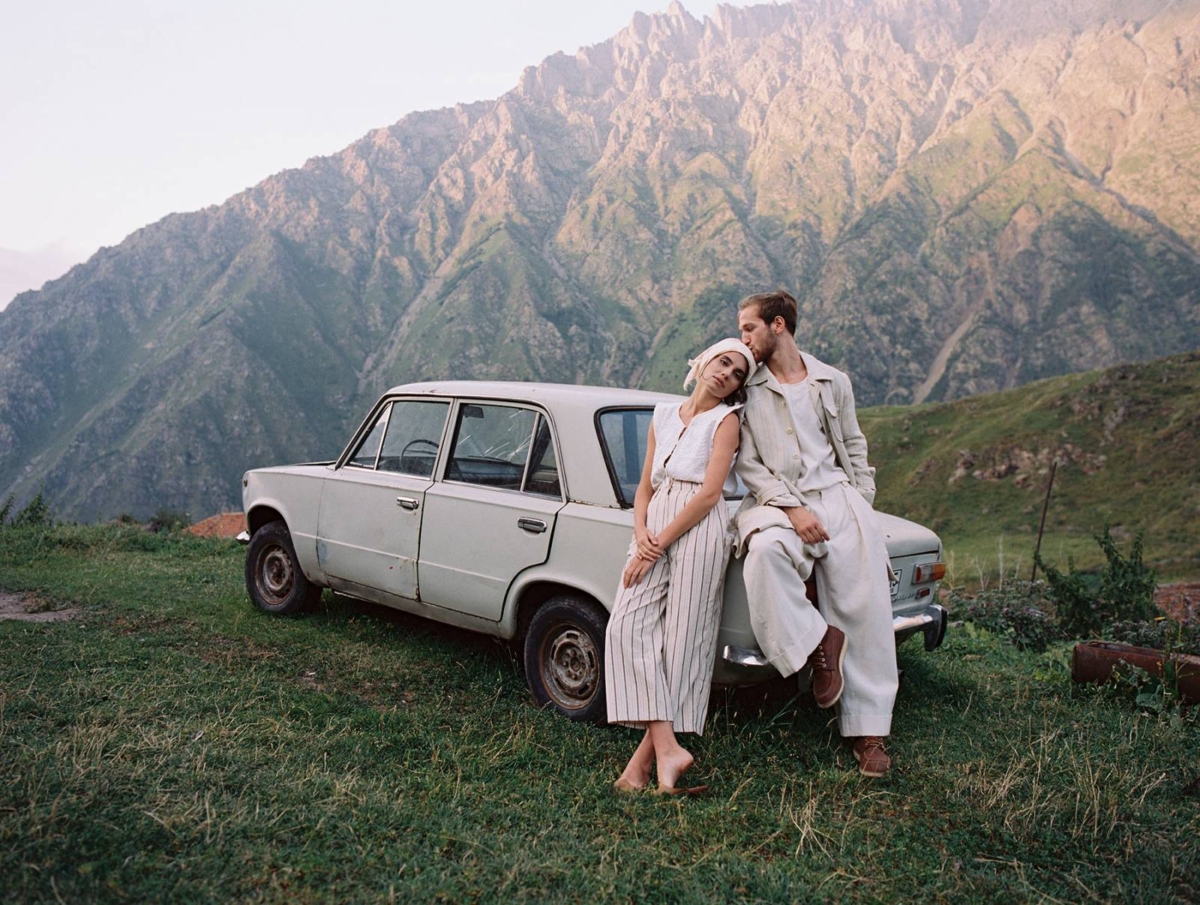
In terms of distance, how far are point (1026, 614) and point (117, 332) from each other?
203550mm

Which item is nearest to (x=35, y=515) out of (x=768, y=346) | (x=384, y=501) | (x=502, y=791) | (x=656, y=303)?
(x=384, y=501)

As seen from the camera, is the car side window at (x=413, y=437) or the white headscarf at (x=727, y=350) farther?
the car side window at (x=413, y=437)

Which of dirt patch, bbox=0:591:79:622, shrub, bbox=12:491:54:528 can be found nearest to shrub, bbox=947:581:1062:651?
dirt patch, bbox=0:591:79:622

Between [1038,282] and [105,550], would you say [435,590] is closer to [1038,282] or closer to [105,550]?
[105,550]

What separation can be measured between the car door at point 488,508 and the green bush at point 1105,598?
6.81 m

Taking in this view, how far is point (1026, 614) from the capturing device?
30.4 feet

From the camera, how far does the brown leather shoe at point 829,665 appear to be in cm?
395

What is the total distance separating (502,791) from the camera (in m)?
3.59

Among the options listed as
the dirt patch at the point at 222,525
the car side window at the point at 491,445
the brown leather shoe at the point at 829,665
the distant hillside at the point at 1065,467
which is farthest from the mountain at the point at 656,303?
the brown leather shoe at the point at 829,665

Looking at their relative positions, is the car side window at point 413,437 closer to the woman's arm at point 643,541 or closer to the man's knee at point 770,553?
the woman's arm at point 643,541

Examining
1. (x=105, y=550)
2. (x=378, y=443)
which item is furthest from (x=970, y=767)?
(x=105, y=550)

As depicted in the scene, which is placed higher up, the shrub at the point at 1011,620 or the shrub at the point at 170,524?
the shrub at the point at 170,524

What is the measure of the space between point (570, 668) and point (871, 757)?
1550mm

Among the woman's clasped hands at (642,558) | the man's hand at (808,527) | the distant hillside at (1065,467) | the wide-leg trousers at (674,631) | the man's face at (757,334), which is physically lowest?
the distant hillside at (1065,467)
